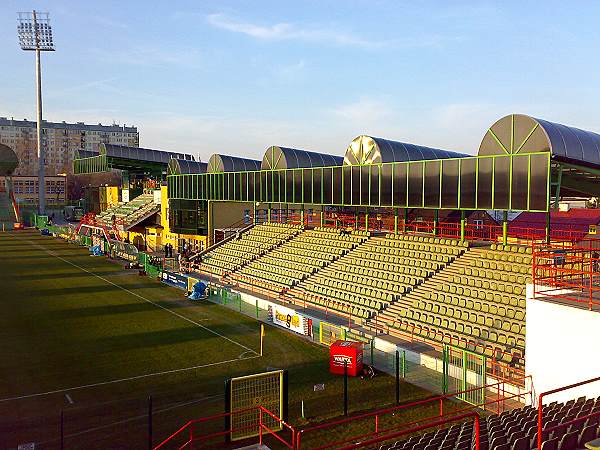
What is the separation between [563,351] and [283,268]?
22.6 meters

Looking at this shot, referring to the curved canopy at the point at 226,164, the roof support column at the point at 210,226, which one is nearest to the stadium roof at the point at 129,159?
the curved canopy at the point at 226,164

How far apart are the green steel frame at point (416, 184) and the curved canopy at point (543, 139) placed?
1.64 ft

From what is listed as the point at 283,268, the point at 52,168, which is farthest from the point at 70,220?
the point at 52,168

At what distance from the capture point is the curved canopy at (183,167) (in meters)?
59.7

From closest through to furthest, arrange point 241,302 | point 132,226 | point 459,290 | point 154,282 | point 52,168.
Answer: point 459,290, point 241,302, point 154,282, point 132,226, point 52,168

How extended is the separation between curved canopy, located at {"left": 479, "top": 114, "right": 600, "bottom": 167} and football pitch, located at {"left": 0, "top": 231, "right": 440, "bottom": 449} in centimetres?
1287

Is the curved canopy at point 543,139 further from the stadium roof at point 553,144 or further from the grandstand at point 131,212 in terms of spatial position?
the grandstand at point 131,212

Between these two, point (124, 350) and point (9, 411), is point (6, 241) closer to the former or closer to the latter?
point (124, 350)

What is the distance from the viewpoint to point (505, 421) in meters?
11.4

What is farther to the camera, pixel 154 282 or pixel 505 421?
pixel 154 282

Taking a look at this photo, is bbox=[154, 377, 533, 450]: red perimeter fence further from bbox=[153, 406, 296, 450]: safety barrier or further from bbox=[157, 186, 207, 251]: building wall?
bbox=[157, 186, 207, 251]: building wall

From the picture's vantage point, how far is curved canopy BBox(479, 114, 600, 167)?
23.0 metres

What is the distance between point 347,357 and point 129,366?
851cm

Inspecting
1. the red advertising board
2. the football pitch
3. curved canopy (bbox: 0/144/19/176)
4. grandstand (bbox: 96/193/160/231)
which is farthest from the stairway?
curved canopy (bbox: 0/144/19/176)
